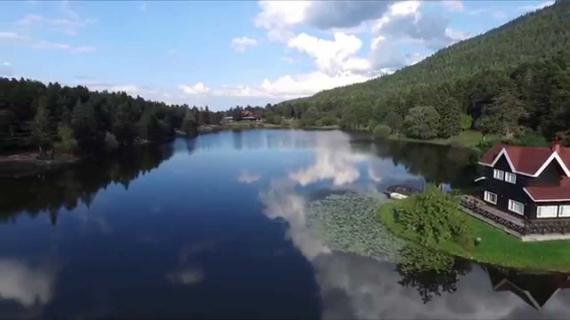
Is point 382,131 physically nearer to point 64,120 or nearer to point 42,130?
point 64,120

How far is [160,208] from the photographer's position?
44906 millimetres

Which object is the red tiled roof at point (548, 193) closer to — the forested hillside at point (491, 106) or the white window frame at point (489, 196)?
the white window frame at point (489, 196)

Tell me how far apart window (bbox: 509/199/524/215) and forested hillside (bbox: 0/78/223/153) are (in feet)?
224

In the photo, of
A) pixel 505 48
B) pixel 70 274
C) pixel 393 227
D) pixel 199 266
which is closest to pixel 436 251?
pixel 393 227

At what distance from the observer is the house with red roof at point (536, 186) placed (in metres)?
32.0

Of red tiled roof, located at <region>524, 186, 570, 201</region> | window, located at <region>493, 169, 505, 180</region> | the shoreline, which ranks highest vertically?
window, located at <region>493, 169, 505, 180</region>

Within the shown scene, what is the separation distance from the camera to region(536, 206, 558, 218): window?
3231cm

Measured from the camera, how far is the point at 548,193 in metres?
32.2

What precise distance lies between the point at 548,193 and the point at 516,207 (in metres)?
2.58

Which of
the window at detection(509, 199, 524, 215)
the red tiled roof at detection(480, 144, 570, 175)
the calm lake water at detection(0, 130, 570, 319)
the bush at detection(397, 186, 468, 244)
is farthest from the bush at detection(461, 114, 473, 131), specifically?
the bush at detection(397, 186, 468, 244)

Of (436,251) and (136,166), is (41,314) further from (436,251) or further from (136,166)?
(136,166)

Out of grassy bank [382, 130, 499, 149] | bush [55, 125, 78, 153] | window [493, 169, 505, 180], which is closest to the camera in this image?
window [493, 169, 505, 180]

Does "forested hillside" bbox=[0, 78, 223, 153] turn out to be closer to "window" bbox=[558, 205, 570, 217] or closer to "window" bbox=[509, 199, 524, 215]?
"window" bbox=[509, 199, 524, 215]

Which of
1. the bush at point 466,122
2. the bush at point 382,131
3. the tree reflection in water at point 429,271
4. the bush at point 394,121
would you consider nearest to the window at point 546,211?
the tree reflection in water at point 429,271
